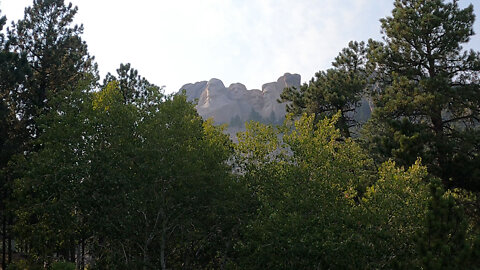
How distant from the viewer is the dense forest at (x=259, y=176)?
44.4 feet

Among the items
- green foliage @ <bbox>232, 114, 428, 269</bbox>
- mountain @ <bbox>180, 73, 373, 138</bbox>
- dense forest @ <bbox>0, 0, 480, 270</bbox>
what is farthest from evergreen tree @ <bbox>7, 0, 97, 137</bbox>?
mountain @ <bbox>180, 73, 373, 138</bbox>

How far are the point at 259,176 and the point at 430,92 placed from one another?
10.4 metres

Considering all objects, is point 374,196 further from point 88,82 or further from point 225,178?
point 88,82

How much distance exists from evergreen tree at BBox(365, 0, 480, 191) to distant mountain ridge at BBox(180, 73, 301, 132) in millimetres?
109008

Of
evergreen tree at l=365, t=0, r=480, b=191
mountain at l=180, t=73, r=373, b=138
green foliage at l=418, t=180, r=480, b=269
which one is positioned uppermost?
mountain at l=180, t=73, r=373, b=138

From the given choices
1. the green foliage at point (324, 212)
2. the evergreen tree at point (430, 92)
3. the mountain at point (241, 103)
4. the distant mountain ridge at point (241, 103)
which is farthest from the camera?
the distant mountain ridge at point (241, 103)

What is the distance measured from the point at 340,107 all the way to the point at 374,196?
13550 millimetres

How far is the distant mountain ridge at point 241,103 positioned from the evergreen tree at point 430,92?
109 meters

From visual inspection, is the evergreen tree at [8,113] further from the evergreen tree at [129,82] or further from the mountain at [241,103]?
the mountain at [241,103]

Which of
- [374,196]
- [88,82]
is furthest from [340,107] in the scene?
[88,82]

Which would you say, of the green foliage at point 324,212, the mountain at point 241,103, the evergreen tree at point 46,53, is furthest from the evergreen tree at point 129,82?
the mountain at point 241,103

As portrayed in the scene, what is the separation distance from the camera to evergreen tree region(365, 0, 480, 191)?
61.0ft

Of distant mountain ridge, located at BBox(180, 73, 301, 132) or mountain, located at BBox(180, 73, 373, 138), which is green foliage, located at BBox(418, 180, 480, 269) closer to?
mountain, located at BBox(180, 73, 373, 138)

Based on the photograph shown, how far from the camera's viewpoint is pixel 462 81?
20.3m
